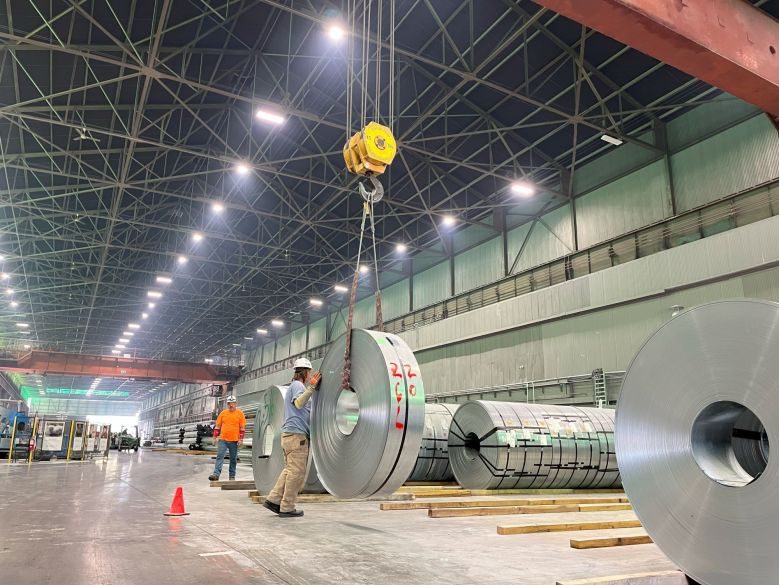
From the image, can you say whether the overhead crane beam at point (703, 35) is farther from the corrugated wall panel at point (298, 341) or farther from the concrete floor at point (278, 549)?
the corrugated wall panel at point (298, 341)

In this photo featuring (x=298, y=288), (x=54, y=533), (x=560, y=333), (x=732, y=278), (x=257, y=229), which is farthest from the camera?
(x=298, y=288)

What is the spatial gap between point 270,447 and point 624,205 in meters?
11.7

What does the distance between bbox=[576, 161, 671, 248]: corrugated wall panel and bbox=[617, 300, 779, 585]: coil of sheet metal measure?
12.1 meters

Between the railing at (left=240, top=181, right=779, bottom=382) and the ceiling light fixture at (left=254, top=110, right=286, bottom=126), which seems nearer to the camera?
the railing at (left=240, top=181, right=779, bottom=382)

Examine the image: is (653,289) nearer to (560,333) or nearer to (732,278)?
(732,278)

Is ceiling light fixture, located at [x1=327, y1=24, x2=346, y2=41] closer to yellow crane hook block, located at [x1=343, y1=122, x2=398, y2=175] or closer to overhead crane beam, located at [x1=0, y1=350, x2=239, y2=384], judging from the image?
yellow crane hook block, located at [x1=343, y1=122, x2=398, y2=175]

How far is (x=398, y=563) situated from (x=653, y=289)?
456 inches

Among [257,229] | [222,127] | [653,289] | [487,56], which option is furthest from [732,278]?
[257,229]

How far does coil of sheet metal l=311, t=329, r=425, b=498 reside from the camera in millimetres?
4027

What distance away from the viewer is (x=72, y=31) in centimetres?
1183

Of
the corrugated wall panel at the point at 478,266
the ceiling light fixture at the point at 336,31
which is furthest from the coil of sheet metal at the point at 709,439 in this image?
the corrugated wall panel at the point at 478,266

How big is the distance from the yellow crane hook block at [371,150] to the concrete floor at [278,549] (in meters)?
3.67

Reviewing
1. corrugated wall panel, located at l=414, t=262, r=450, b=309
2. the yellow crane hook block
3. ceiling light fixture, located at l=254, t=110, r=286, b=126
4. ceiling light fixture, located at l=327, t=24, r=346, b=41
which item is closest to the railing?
corrugated wall panel, located at l=414, t=262, r=450, b=309

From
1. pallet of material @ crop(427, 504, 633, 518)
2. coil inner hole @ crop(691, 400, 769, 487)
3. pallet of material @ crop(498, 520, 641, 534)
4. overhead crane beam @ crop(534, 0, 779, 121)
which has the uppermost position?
overhead crane beam @ crop(534, 0, 779, 121)
